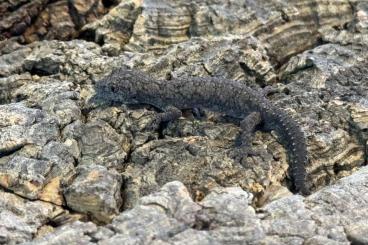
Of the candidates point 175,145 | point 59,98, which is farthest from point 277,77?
point 59,98

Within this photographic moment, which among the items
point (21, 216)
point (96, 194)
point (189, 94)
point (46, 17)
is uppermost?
point (46, 17)

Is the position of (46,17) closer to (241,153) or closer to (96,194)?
(96,194)

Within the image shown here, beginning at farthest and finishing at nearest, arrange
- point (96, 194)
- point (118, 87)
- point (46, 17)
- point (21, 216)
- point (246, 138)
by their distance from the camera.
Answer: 1. point (46, 17)
2. point (118, 87)
3. point (246, 138)
4. point (96, 194)
5. point (21, 216)

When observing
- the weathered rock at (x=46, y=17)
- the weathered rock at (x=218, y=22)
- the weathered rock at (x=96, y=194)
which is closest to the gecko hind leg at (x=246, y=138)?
the weathered rock at (x=96, y=194)

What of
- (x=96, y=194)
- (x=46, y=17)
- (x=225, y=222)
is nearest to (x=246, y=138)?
(x=225, y=222)

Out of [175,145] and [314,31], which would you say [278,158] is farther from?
[314,31]

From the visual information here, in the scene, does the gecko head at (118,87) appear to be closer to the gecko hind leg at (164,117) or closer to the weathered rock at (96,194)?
the gecko hind leg at (164,117)
